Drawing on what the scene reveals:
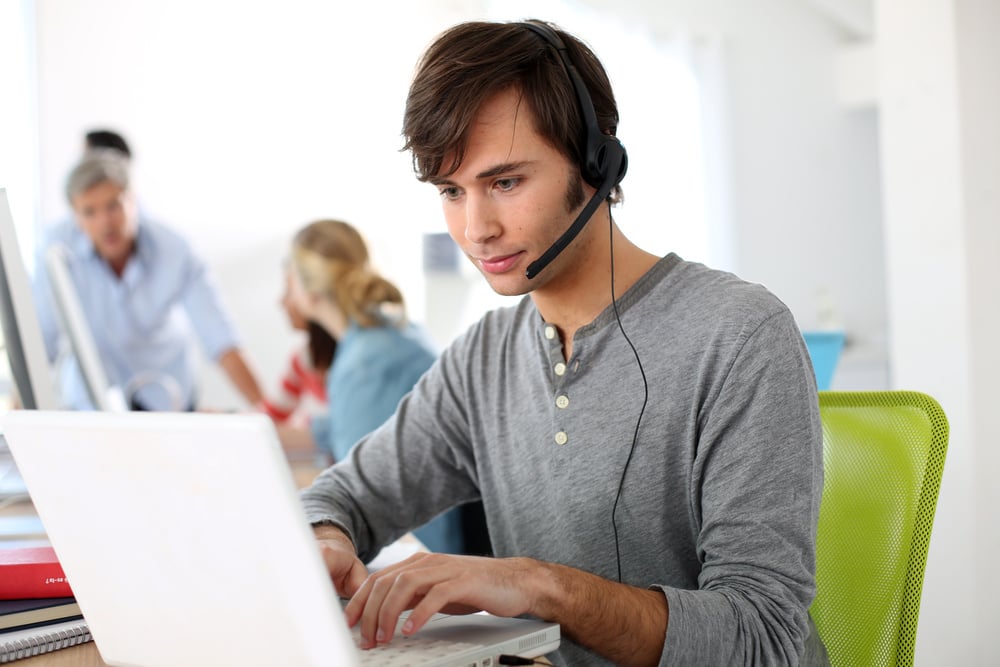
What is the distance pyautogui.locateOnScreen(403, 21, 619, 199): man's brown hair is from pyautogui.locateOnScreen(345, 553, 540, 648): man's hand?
0.45 metres

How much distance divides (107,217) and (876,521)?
2.80m

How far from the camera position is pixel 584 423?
3.38ft

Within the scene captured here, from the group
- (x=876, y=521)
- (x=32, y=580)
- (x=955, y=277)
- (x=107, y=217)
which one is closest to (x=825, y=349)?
(x=955, y=277)

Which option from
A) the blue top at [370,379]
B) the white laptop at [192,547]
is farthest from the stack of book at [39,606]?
the blue top at [370,379]

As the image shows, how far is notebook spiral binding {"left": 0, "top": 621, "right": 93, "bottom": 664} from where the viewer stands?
2.65ft

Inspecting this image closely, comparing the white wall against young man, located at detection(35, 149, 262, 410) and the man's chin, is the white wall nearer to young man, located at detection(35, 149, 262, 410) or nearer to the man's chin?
the man's chin

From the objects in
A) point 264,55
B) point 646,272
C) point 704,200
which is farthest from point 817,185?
point 646,272

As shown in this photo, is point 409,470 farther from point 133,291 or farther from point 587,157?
point 133,291

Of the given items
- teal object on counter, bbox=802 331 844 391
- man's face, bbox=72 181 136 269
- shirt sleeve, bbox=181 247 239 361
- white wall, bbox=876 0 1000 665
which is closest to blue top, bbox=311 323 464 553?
teal object on counter, bbox=802 331 844 391

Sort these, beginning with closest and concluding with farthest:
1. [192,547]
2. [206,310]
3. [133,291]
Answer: [192,547] → [133,291] → [206,310]

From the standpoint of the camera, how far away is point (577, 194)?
106 centimetres

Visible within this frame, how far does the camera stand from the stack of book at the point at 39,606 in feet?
2.75

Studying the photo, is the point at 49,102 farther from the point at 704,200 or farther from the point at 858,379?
the point at 858,379

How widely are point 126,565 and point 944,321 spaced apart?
1.74 meters
